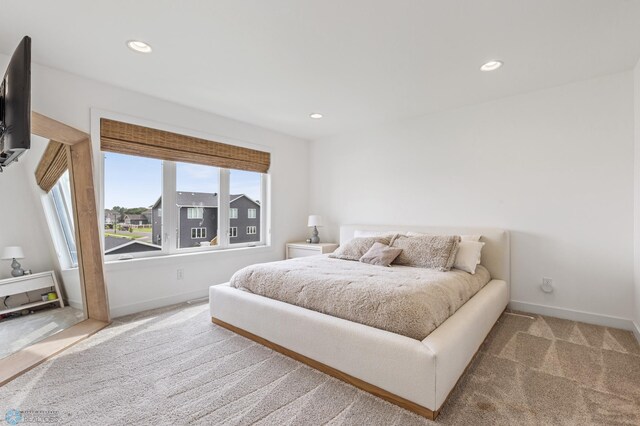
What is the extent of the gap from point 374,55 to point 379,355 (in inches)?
86.8

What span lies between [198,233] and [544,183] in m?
3.99

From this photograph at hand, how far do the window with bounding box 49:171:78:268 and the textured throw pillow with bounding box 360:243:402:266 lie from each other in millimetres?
2799

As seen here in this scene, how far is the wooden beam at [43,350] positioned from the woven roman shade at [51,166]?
124 cm

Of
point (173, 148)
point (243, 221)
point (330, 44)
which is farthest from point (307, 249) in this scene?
point (330, 44)

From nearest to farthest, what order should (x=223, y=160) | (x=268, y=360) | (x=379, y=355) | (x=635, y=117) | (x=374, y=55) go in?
(x=379, y=355)
(x=268, y=360)
(x=374, y=55)
(x=635, y=117)
(x=223, y=160)

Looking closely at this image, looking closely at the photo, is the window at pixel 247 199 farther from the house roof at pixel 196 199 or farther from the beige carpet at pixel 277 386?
the beige carpet at pixel 277 386

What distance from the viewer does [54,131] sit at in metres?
Result: 2.54

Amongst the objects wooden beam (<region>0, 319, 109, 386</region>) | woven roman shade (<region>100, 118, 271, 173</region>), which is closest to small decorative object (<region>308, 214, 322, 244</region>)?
woven roman shade (<region>100, 118, 271, 173</region>)

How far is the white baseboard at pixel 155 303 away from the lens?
10.0 feet

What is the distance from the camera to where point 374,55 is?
7.94 ft

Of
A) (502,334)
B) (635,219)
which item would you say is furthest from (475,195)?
(502,334)

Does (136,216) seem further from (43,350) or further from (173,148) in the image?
(43,350)

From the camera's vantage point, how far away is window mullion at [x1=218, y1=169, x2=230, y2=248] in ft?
13.4

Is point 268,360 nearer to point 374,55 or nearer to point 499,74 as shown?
point 374,55
